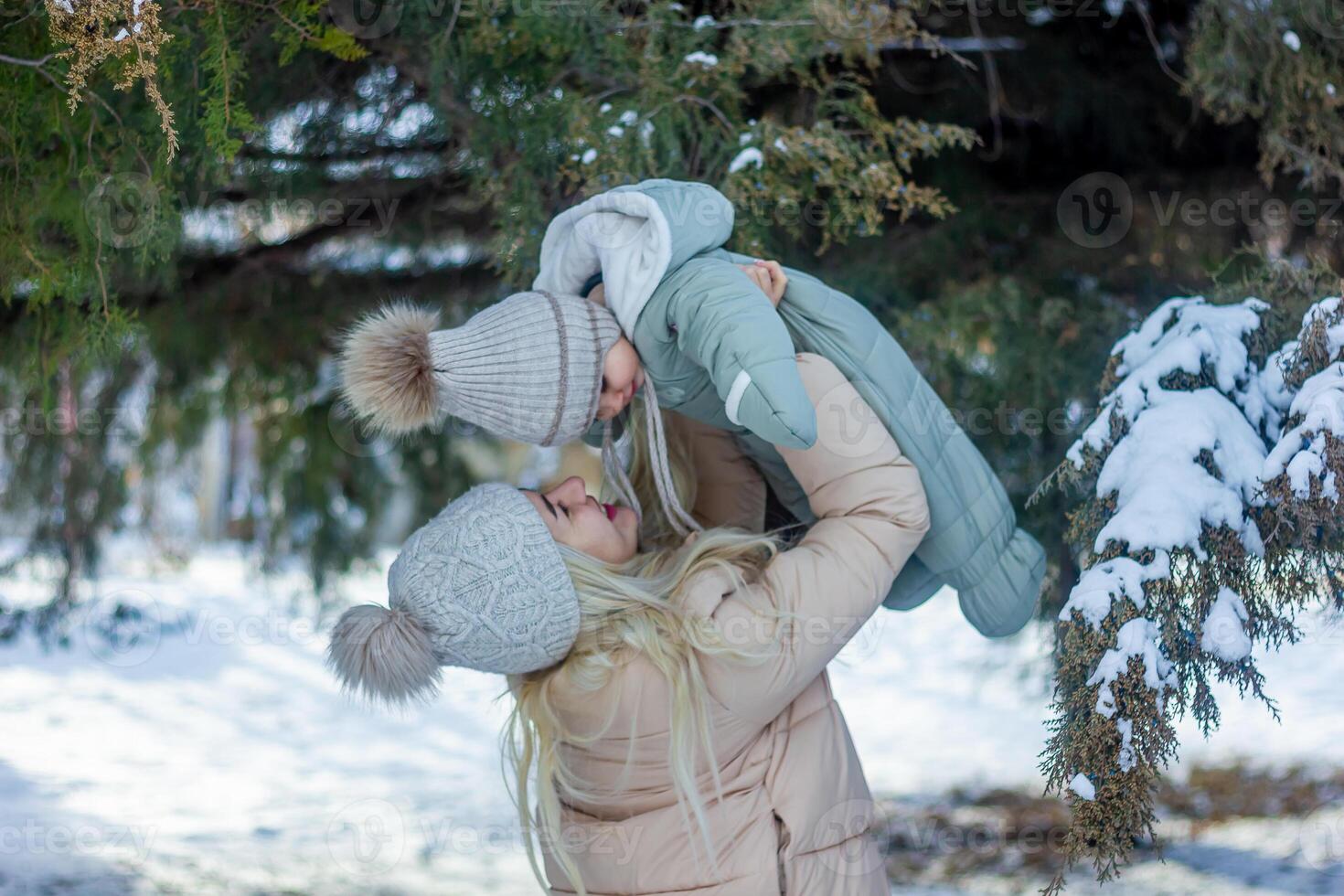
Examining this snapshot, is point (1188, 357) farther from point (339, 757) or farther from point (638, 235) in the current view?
point (339, 757)

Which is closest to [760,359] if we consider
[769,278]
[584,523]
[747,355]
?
[747,355]

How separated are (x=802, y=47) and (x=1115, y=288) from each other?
1.01m

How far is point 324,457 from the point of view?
3.68 meters

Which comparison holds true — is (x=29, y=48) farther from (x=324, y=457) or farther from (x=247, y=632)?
(x=247, y=632)

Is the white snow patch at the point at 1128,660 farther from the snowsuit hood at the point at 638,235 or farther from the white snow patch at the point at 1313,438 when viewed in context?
the snowsuit hood at the point at 638,235

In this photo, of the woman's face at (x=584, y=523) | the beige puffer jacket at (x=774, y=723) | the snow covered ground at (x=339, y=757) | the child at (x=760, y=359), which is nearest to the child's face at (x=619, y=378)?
the child at (x=760, y=359)

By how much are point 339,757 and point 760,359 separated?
3828 millimetres

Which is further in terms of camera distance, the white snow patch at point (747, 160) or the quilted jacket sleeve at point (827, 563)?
the white snow patch at point (747, 160)

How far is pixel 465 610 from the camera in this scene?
5.66 ft

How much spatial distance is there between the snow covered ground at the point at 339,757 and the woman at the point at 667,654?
2.95ft

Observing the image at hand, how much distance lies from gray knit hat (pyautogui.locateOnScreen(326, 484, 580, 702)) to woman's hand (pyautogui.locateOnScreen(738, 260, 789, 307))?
47 cm

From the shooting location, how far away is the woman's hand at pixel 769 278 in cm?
180

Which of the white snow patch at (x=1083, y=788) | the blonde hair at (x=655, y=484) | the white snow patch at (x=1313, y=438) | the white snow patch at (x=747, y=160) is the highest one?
the white snow patch at (x=747, y=160)

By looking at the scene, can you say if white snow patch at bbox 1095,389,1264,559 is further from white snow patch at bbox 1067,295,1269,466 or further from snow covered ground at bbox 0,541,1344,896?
snow covered ground at bbox 0,541,1344,896
